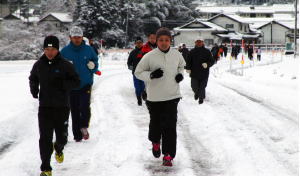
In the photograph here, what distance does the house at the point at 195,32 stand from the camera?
72.2 metres

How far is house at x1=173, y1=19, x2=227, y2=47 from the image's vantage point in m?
72.2

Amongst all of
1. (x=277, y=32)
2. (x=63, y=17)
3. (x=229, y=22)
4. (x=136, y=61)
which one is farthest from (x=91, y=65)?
(x=63, y=17)

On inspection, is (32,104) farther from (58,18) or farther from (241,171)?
(58,18)

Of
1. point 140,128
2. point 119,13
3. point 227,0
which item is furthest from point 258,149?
point 227,0

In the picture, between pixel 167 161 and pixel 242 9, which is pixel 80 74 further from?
pixel 242 9

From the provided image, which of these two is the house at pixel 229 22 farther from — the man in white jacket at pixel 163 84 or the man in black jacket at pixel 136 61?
the man in white jacket at pixel 163 84

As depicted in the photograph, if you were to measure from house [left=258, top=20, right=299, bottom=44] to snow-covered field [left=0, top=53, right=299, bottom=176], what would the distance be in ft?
246

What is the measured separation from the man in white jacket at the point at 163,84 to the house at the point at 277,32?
82.2 m

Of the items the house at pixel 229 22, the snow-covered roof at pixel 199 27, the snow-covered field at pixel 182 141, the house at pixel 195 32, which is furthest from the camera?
the house at pixel 229 22

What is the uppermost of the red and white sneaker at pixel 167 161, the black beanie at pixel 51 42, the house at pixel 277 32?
the house at pixel 277 32

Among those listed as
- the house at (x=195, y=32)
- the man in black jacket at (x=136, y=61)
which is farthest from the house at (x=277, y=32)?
the man in black jacket at (x=136, y=61)

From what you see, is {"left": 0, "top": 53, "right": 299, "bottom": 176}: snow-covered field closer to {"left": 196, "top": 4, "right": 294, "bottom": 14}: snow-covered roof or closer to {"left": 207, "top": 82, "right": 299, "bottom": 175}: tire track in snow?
{"left": 207, "top": 82, "right": 299, "bottom": 175}: tire track in snow

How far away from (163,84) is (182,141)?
1897mm

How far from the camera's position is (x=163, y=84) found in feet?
20.2
